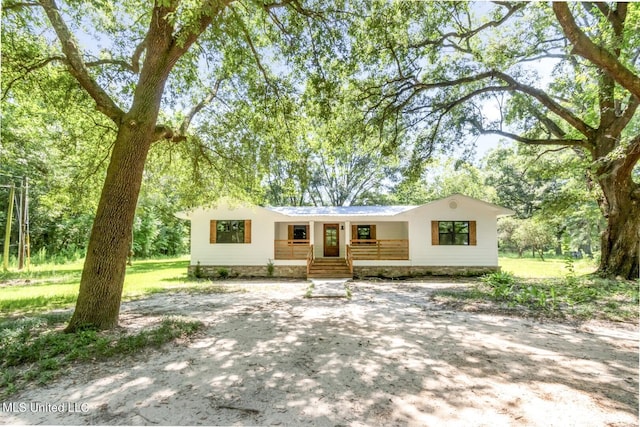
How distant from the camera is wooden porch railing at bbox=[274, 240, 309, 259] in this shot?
13602 millimetres

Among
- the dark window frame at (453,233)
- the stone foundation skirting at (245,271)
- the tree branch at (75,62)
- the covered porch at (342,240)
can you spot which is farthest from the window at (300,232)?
the tree branch at (75,62)

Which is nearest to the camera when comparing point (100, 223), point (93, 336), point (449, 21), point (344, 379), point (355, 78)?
point (344, 379)

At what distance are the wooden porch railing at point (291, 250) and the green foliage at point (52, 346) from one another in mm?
8599

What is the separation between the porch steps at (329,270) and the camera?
491 inches

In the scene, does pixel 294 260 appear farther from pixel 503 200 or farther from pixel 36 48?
pixel 503 200

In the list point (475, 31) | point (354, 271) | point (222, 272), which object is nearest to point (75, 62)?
point (475, 31)

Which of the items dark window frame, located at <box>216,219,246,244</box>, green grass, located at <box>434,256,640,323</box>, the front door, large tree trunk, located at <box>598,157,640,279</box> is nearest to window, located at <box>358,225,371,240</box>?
the front door

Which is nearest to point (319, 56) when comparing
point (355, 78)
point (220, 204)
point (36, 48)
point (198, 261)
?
point (355, 78)

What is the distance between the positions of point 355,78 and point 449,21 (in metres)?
2.76

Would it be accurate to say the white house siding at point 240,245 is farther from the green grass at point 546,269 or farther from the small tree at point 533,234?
the small tree at point 533,234

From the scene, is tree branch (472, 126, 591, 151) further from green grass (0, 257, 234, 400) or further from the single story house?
green grass (0, 257, 234, 400)

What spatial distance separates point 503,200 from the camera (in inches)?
1280

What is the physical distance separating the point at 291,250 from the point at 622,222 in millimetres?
11785

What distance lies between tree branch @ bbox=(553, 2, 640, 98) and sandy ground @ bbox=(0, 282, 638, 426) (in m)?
4.32
